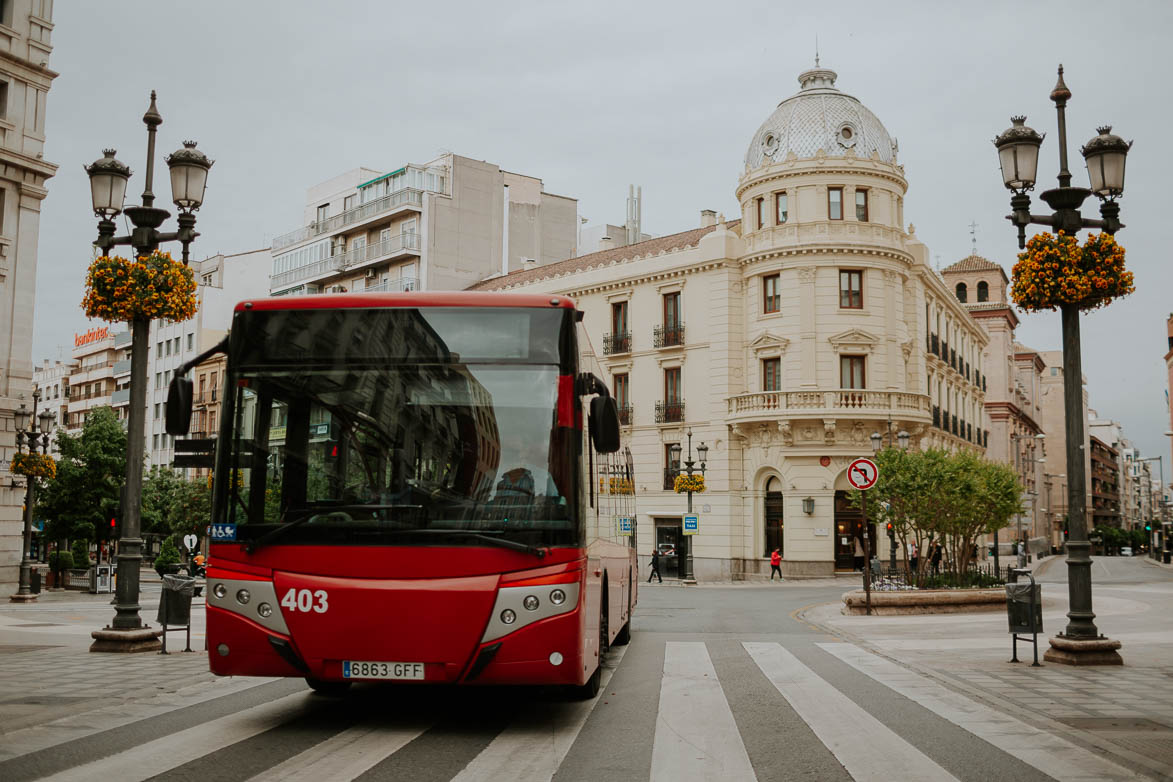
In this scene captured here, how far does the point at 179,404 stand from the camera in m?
7.76

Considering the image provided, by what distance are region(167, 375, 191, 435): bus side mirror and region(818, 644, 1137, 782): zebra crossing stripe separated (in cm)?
629

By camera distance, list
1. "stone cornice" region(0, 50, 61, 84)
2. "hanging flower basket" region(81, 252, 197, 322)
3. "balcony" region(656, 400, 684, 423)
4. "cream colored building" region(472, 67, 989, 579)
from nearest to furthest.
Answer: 1. "hanging flower basket" region(81, 252, 197, 322)
2. "stone cornice" region(0, 50, 61, 84)
3. "cream colored building" region(472, 67, 989, 579)
4. "balcony" region(656, 400, 684, 423)

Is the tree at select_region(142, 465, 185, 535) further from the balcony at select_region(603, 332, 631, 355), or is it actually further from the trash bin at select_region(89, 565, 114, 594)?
the balcony at select_region(603, 332, 631, 355)

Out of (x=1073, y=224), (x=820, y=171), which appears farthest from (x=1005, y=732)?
(x=820, y=171)

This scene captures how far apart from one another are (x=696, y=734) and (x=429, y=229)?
5192 centimetres

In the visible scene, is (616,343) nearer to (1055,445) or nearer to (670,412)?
(670,412)

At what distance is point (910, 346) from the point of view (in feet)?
148

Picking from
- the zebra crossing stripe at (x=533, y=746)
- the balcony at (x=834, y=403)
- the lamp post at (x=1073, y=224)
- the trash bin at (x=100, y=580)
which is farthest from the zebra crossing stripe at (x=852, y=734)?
the balcony at (x=834, y=403)

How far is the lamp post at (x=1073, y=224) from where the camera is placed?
40.1 ft

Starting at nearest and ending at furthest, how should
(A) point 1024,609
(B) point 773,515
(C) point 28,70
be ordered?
1. (A) point 1024,609
2. (C) point 28,70
3. (B) point 773,515

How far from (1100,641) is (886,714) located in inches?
195

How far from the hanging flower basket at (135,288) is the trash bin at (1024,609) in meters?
11.3

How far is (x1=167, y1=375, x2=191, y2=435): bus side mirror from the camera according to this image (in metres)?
7.72

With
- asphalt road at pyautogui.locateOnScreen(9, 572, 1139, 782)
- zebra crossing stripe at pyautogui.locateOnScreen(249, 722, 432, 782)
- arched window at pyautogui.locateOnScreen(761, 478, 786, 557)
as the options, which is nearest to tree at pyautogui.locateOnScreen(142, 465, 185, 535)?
arched window at pyautogui.locateOnScreen(761, 478, 786, 557)
